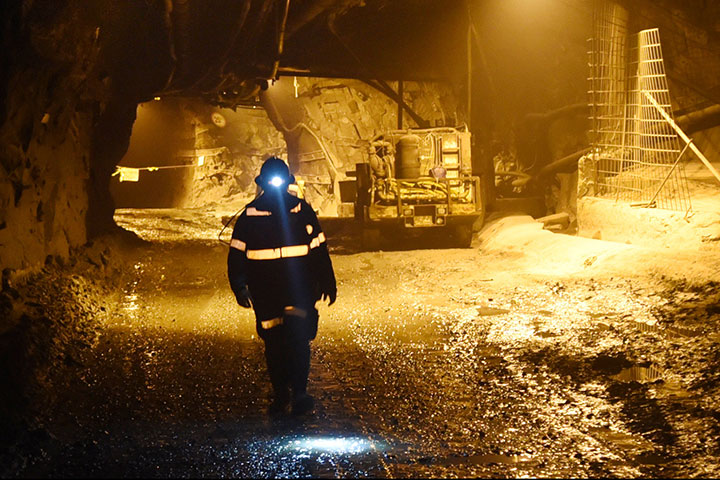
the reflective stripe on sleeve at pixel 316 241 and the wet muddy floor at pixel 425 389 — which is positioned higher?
the reflective stripe on sleeve at pixel 316 241

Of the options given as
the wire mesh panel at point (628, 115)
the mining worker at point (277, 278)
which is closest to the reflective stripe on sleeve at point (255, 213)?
the mining worker at point (277, 278)

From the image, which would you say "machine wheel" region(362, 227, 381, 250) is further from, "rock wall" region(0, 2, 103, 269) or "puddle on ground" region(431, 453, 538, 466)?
"puddle on ground" region(431, 453, 538, 466)

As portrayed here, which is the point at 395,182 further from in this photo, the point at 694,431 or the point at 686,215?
the point at 694,431

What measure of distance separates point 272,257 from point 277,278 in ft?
0.57

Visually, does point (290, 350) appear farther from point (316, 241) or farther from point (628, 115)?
point (628, 115)

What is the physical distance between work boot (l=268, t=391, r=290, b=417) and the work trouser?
0.9 inches

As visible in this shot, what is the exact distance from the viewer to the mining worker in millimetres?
5410

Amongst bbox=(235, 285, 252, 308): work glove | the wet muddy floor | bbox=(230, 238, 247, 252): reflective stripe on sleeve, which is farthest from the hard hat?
the wet muddy floor

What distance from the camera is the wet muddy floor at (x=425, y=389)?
14.1 ft

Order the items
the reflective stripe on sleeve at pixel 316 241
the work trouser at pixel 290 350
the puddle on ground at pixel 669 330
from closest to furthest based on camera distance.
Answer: the work trouser at pixel 290 350
the reflective stripe on sleeve at pixel 316 241
the puddle on ground at pixel 669 330

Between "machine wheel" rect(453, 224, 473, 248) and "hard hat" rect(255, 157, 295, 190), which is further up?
"hard hat" rect(255, 157, 295, 190)

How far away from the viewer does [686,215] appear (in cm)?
1102

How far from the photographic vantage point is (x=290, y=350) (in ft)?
17.7

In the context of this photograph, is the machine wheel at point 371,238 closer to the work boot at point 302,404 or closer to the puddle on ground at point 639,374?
the puddle on ground at point 639,374
